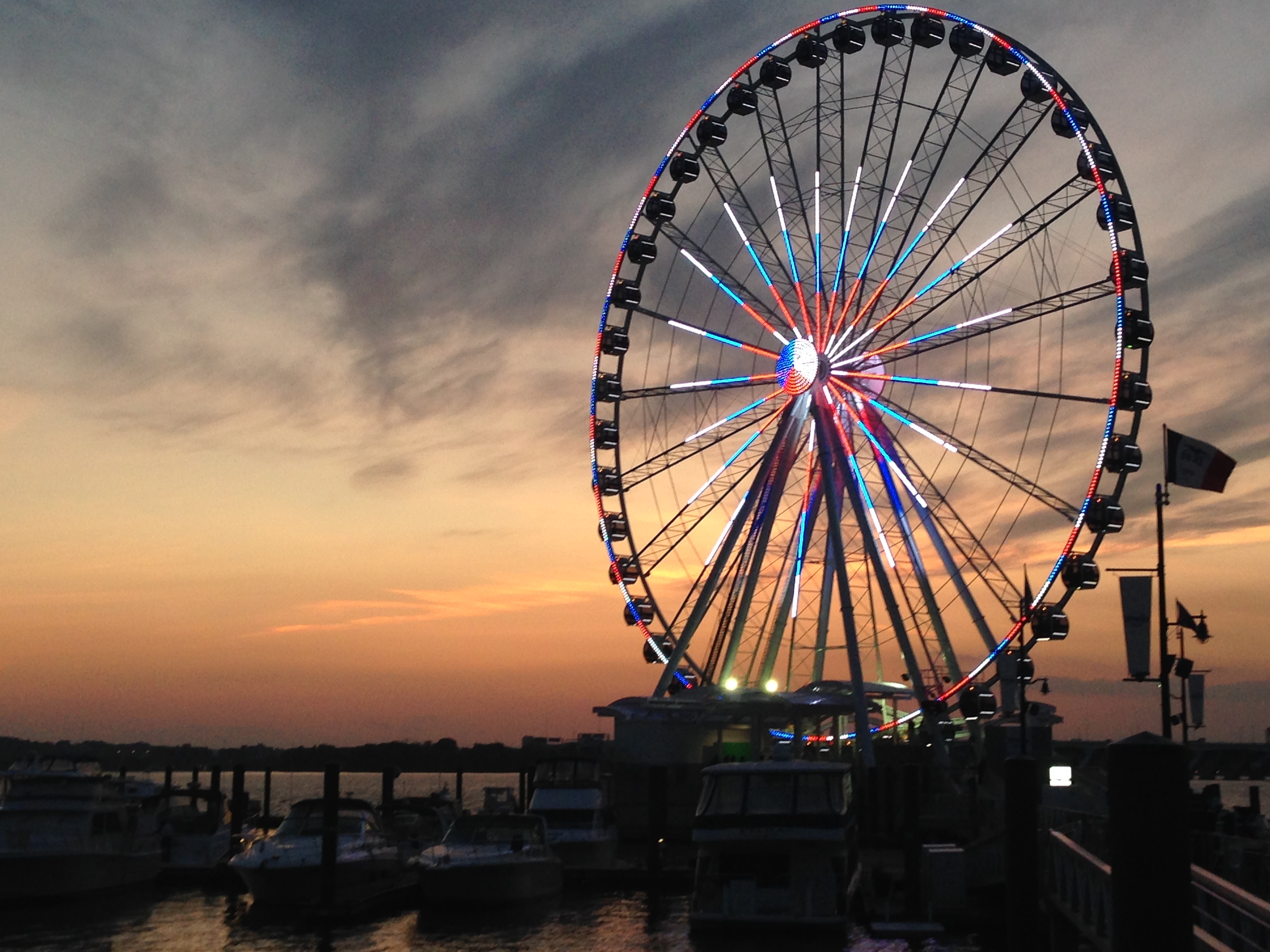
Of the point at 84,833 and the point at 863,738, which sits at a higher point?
the point at 863,738

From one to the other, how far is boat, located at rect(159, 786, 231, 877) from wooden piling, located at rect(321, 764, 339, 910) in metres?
11.0

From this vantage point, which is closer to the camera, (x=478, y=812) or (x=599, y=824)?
(x=478, y=812)

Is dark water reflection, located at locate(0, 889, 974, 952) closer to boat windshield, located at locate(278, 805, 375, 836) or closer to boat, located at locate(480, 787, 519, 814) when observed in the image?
boat windshield, located at locate(278, 805, 375, 836)

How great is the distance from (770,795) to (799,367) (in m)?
15.8

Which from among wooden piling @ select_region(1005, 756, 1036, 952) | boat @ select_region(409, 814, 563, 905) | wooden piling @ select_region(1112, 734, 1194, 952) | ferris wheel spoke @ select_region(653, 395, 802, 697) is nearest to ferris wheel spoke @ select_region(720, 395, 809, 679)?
ferris wheel spoke @ select_region(653, 395, 802, 697)

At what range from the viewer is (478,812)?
38.1 m

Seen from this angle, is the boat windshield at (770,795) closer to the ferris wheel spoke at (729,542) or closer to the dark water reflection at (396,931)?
the dark water reflection at (396,931)

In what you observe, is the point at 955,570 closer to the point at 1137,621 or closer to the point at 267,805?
the point at 1137,621

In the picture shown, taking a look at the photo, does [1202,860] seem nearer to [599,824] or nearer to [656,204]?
[599,824]

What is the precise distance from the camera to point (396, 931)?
34.1 meters

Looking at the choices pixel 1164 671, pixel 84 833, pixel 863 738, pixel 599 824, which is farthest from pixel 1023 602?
pixel 84 833

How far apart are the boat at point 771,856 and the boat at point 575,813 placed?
12.2 metres

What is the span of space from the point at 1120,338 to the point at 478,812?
69.1 feet

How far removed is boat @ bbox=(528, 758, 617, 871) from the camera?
143 ft
